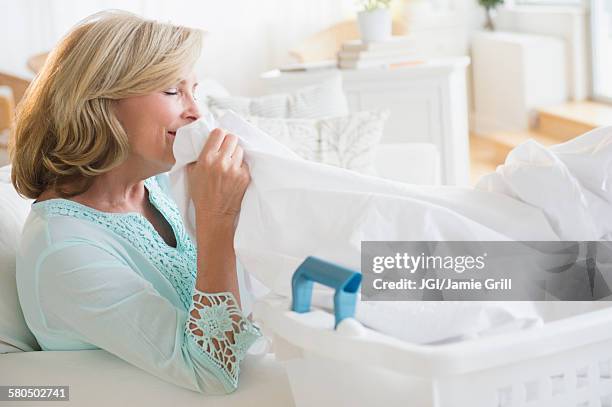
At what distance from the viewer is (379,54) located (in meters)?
4.00

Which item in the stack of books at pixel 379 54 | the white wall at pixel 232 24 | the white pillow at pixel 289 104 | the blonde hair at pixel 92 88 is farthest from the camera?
the white wall at pixel 232 24

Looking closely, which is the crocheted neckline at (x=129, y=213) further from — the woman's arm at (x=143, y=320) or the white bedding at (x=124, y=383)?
the white bedding at (x=124, y=383)

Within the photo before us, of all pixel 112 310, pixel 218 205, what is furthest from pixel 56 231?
pixel 218 205

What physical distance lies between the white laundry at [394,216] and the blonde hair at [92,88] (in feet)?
1.07

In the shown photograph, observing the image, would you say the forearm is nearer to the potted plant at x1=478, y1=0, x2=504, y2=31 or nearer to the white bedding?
the white bedding

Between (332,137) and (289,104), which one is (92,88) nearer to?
(332,137)

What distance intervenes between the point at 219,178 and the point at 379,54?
277 cm

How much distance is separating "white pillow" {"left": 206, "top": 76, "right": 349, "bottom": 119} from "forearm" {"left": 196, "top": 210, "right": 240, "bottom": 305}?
4.91 ft

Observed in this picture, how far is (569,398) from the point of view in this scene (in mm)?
957

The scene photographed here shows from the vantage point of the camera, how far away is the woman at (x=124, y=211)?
1.34 meters

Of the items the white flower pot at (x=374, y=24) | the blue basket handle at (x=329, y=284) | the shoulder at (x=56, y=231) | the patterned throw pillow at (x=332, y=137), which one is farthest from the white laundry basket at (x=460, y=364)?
the white flower pot at (x=374, y=24)

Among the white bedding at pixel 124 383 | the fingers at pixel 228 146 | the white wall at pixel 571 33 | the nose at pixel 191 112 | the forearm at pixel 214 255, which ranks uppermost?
the nose at pixel 191 112

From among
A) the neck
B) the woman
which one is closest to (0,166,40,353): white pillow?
the woman

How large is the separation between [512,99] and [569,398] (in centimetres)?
537
